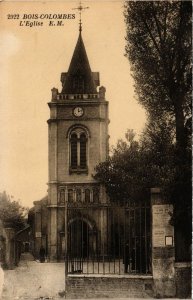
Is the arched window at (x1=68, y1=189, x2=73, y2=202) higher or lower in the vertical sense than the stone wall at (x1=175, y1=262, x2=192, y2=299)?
higher

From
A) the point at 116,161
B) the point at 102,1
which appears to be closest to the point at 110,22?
the point at 102,1

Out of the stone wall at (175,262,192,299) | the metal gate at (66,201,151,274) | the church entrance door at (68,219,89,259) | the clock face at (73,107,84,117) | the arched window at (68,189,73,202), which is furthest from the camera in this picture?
the clock face at (73,107,84,117)

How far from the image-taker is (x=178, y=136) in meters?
12.2

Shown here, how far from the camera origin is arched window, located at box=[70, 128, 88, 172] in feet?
77.2

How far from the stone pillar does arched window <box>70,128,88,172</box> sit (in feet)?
40.8

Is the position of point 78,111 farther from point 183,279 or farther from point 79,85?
point 183,279

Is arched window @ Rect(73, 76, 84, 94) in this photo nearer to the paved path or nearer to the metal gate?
the metal gate

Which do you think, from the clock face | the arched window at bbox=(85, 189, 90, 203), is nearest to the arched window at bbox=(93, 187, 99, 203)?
the arched window at bbox=(85, 189, 90, 203)

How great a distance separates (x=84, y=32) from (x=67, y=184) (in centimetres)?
1291

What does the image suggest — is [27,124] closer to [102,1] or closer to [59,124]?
[102,1]

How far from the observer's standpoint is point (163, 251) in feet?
36.2

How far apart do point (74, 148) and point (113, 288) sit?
13380 mm

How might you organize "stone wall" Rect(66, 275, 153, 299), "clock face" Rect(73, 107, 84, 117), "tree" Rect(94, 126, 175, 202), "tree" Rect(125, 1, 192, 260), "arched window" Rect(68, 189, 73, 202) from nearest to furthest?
"stone wall" Rect(66, 275, 153, 299), "tree" Rect(125, 1, 192, 260), "tree" Rect(94, 126, 175, 202), "arched window" Rect(68, 189, 73, 202), "clock face" Rect(73, 107, 84, 117)

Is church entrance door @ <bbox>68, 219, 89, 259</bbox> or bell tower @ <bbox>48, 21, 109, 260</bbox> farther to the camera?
bell tower @ <bbox>48, 21, 109, 260</bbox>
